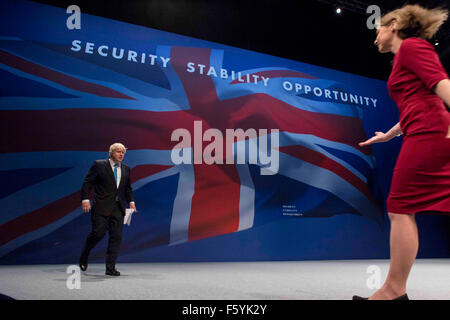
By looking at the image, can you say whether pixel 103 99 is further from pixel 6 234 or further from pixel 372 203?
pixel 372 203

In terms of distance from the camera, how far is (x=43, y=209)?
4.98 m

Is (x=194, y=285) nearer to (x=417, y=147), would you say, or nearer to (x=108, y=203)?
(x=108, y=203)

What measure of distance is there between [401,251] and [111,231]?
294cm

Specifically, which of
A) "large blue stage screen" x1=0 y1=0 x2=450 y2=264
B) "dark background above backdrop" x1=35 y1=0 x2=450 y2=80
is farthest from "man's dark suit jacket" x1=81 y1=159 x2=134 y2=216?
"dark background above backdrop" x1=35 y1=0 x2=450 y2=80

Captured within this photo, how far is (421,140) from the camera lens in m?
1.57

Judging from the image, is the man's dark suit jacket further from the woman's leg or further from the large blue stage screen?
the woman's leg

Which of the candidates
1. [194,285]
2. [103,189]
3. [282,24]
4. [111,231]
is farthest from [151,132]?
[282,24]

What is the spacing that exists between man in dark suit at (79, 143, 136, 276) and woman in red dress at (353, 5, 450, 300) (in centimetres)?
279

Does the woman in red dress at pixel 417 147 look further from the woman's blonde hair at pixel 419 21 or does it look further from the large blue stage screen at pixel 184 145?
the large blue stage screen at pixel 184 145

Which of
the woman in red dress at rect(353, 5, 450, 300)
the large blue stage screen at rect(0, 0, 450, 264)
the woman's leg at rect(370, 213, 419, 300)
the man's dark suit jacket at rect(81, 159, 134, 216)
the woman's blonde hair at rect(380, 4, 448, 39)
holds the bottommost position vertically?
the woman's leg at rect(370, 213, 419, 300)

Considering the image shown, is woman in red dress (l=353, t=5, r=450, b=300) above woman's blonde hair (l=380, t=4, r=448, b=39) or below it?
below

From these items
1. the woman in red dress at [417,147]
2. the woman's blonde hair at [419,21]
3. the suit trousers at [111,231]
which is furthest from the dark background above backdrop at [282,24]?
the woman in red dress at [417,147]

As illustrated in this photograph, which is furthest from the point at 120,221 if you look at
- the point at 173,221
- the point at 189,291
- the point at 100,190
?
the point at 173,221

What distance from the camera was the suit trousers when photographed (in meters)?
3.85
